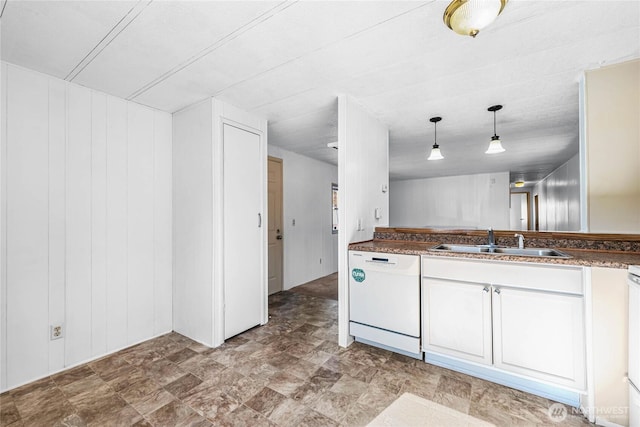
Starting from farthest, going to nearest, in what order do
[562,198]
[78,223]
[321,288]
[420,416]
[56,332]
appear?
1. [562,198]
2. [321,288]
3. [78,223]
4. [56,332]
5. [420,416]

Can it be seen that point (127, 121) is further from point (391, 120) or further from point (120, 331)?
point (391, 120)

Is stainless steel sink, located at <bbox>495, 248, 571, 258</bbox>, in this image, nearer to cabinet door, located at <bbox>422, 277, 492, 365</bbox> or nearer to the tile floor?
cabinet door, located at <bbox>422, 277, 492, 365</bbox>

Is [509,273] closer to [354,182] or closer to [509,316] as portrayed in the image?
[509,316]

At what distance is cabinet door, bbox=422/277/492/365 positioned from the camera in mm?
1978

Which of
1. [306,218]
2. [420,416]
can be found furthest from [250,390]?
[306,218]

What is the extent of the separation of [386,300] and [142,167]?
2693 mm

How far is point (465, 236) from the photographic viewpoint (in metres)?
2.59

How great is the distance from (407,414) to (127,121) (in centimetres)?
335

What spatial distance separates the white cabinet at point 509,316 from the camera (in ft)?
5.61

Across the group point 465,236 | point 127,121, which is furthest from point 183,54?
point 465,236

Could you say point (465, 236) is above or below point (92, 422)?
above

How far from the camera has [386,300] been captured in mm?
2377

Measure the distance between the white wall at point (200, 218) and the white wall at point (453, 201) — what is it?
→ 22.2 ft

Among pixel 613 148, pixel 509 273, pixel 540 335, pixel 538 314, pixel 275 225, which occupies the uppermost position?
pixel 613 148
